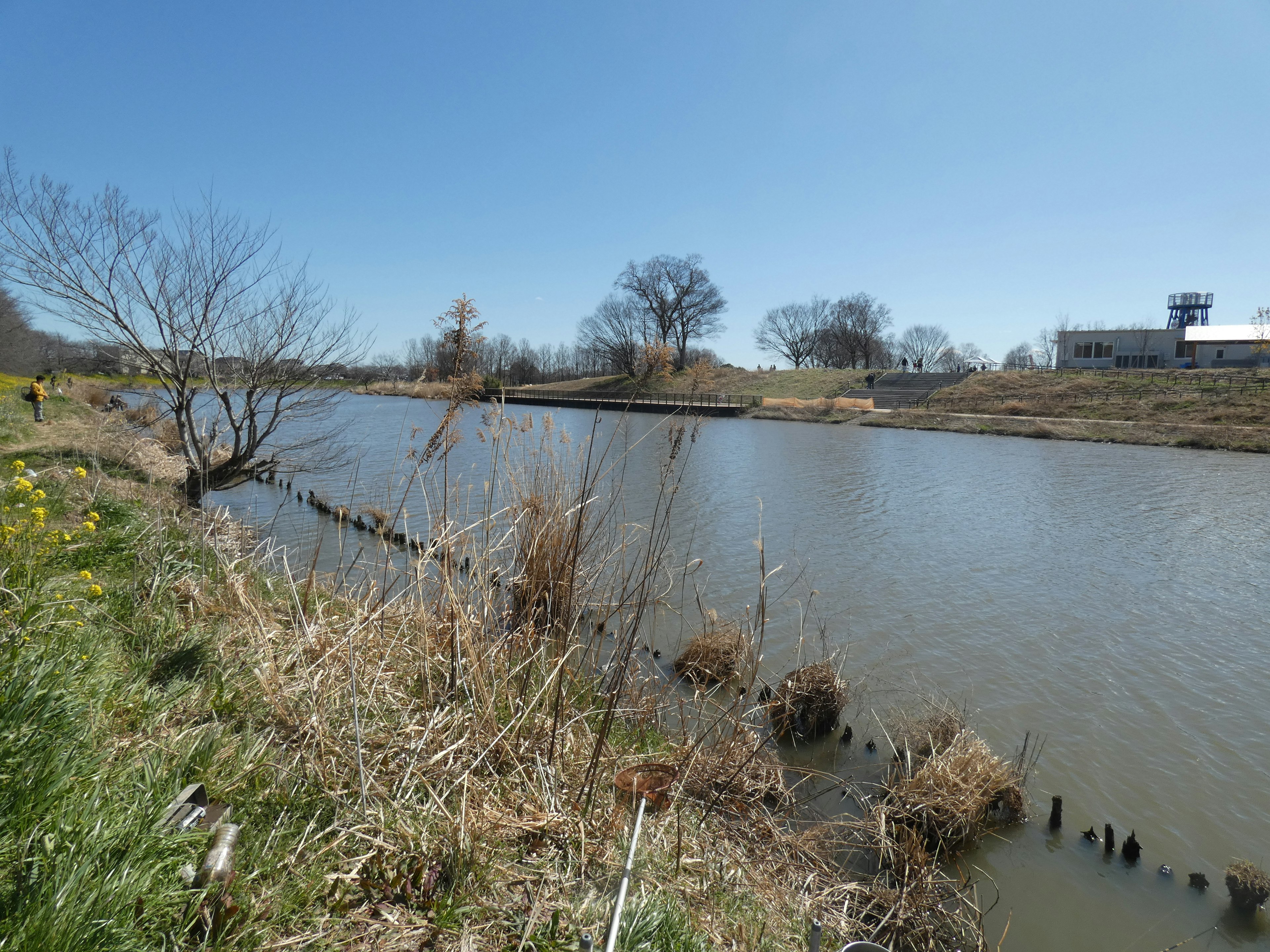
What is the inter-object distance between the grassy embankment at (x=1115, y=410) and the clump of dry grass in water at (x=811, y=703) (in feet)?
92.9

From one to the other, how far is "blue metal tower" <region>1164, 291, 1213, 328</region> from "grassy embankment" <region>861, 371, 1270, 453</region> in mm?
23797

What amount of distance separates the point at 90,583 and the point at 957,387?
158 feet

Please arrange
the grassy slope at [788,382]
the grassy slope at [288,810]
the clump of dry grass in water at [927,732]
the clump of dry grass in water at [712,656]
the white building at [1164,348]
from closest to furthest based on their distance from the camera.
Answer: the grassy slope at [288,810] → the clump of dry grass in water at [927,732] → the clump of dry grass in water at [712,656] → the white building at [1164,348] → the grassy slope at [788,382]

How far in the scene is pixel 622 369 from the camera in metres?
69.6

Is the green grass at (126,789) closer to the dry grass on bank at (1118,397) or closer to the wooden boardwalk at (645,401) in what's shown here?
the wooden boardwalk at (645,401)

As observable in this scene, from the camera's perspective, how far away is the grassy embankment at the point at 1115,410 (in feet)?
92.4

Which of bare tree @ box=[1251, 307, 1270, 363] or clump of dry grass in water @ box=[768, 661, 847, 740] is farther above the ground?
bare tree @ box=[1251, 307, 1270, 363]

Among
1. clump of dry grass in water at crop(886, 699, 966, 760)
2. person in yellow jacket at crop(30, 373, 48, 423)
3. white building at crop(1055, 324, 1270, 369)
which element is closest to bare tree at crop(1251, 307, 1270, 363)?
white building at crop(1055, 324, 1270, 369)

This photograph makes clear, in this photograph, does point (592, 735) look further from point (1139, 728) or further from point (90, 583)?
point (1139, 728)

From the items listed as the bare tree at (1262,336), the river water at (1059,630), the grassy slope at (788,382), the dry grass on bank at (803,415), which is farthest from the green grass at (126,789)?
the bare tree at (1262,336)

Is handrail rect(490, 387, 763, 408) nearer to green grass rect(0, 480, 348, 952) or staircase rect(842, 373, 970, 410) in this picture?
staircase rect(842, 373, 970, 410)

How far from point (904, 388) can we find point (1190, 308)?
104 ft

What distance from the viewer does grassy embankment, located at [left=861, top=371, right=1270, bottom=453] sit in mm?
28172

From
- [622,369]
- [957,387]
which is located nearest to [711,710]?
[957,387]
